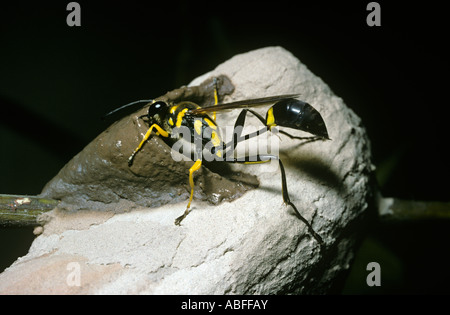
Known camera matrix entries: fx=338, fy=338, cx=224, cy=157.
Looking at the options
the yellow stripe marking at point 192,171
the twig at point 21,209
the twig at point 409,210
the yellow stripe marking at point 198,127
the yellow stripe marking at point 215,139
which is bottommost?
the twig at point 409,210

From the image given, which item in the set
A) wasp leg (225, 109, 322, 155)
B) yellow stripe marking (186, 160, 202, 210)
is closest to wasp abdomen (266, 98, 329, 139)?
wasp leg (225, 109, 322, 155)

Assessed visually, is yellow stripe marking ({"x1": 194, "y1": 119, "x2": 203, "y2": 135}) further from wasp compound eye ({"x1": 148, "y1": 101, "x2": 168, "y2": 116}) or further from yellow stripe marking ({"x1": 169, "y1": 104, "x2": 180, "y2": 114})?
wasp compound eye ({"x1": 148, "y1": 101, "x2": 168, "y2": 116})

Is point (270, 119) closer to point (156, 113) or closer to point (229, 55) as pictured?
point (156, 113)

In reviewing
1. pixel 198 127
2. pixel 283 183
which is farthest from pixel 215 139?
pixel 283 183

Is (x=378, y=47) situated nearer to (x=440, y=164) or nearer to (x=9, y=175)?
(x=440, y=164)

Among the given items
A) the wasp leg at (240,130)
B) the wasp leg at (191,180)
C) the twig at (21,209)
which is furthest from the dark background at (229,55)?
the wasp leg at (191,180)

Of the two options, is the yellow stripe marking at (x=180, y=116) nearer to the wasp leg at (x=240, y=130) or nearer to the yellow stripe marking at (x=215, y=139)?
the yellow stripe marking at (x=215, y=139)

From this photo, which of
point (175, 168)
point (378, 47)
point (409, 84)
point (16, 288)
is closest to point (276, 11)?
point (378, 47)
